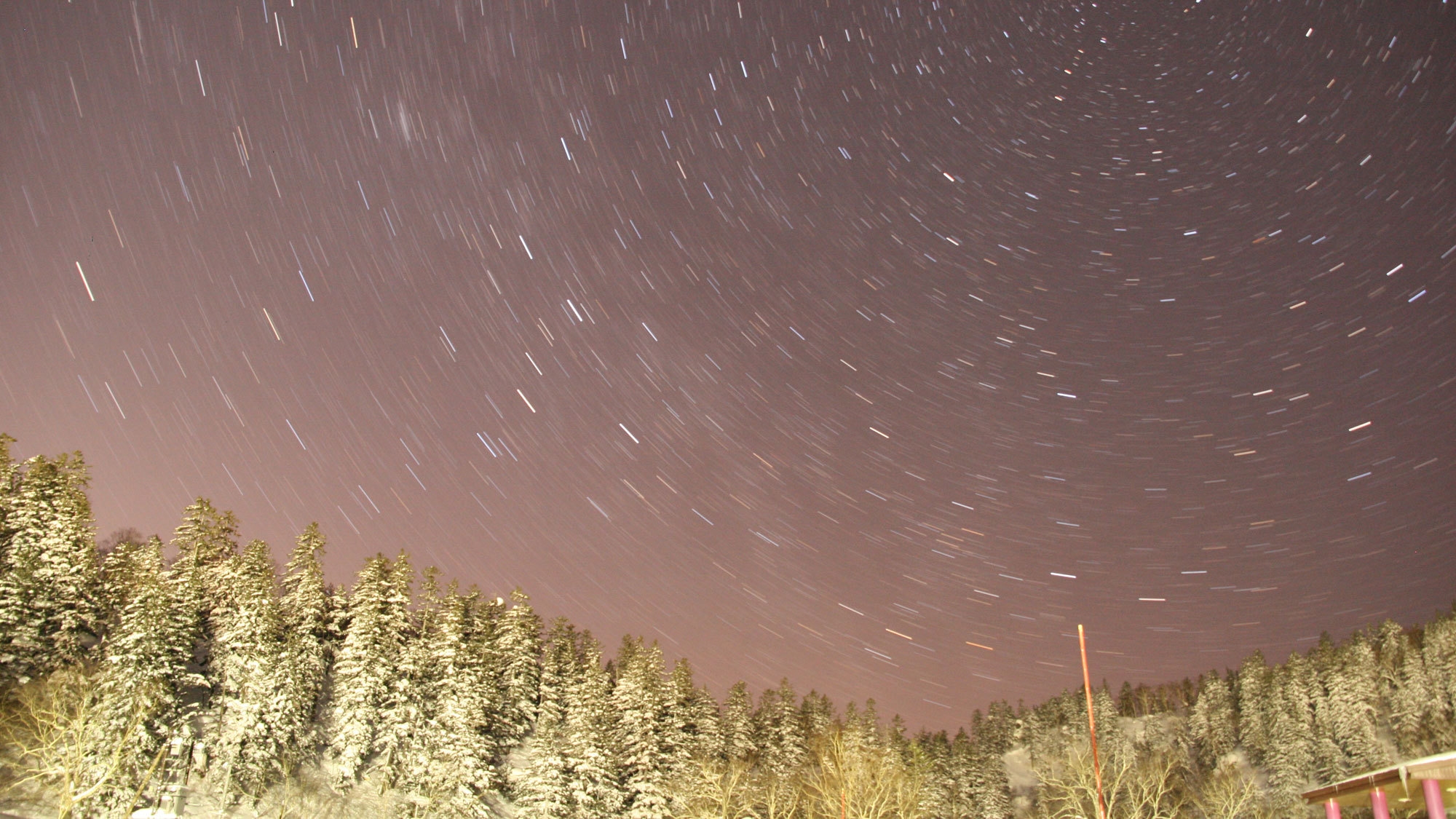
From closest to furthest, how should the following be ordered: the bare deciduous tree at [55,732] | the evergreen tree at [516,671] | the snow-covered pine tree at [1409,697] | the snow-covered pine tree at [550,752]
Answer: the bare deciduous tree at [55,732]
the snow-covered pine tree at [550,752]
the evergreen tree at [516,671]
the snow-covered pine tree at [1409,697]

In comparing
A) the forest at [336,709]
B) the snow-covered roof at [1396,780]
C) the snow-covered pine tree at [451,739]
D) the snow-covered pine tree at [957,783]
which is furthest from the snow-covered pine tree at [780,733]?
the snow-covered roof at [1396,780]

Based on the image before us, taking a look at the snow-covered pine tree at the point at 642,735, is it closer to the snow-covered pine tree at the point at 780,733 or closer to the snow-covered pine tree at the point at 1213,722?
the snow-covered pine tree at the point at 780,733

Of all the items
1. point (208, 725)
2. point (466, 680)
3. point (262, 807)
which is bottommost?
point (262, 807)

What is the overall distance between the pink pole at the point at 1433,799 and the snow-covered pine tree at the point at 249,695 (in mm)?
45063

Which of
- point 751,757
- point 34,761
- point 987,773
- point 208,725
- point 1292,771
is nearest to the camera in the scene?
point 34,761

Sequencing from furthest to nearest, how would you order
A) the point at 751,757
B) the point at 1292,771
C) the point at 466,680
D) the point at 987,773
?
the point at 987,773 < the point at 1292,771 < the point at 751,757 < the point at 466,680

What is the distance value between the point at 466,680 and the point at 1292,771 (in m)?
78.0

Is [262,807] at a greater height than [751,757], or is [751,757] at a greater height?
[751,757]

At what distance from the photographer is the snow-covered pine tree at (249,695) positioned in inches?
1650

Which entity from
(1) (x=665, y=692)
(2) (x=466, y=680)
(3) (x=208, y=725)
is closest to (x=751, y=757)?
(1) (x=665, y=692)

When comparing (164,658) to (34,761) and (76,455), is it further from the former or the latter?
(76,455)

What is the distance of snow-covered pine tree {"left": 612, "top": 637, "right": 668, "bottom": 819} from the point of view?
51469mm

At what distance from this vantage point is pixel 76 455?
4716cm

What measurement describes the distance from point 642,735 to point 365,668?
57.9 ft
